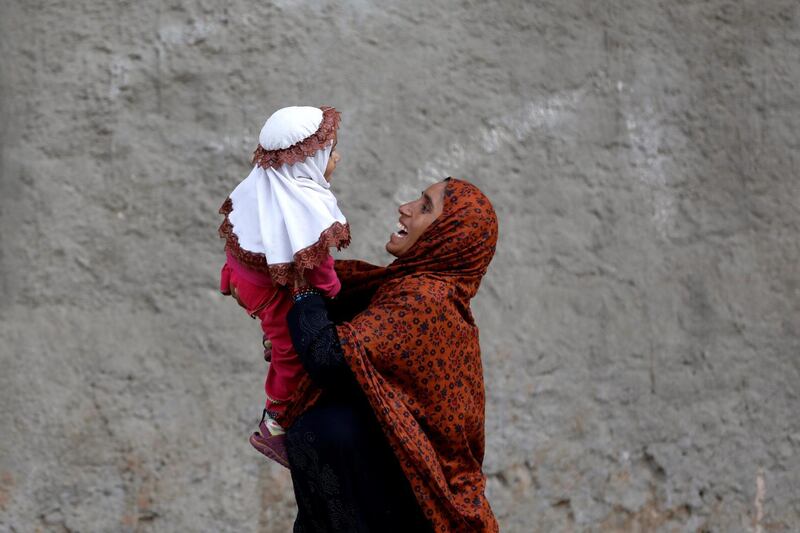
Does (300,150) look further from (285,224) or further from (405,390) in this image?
(405,390)

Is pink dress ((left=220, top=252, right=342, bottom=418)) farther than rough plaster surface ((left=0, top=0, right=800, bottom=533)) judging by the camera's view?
No

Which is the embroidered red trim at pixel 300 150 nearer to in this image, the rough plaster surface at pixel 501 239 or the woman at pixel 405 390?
the woman at pixel 405 390

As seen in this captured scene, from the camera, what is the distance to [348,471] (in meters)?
2.78

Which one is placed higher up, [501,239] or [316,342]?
[316,342]

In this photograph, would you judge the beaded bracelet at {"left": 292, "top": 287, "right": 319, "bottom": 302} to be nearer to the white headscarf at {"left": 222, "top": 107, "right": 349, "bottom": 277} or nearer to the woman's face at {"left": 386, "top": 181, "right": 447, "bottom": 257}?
the white headscarf at {"left": 222, "top": 107, "right": 349, "bottom": 277}

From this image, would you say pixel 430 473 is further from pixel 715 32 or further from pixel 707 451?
pixel 715 32

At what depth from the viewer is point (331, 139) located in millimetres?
2701

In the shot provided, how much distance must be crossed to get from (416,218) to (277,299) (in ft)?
1.38

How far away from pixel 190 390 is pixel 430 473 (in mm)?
1892

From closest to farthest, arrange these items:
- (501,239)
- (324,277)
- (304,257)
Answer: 1. (304,257)
2. (324,277)
3. (501,239)

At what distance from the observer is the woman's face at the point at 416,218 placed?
113 inches

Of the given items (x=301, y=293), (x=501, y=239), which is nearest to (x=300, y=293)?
(x=301, y=293)

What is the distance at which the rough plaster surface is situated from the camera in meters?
4.32

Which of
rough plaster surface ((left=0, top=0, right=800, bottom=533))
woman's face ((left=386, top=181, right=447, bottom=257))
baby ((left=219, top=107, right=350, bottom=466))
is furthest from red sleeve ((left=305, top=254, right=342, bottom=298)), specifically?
rough plaster surface ((left=0, top=0, right=800, bottom=533))
